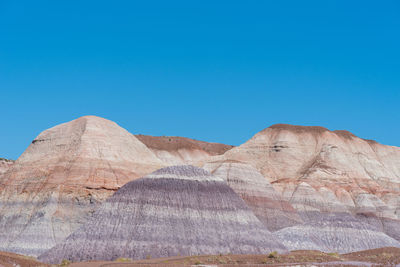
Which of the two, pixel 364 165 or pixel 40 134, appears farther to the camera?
pixel 364 165

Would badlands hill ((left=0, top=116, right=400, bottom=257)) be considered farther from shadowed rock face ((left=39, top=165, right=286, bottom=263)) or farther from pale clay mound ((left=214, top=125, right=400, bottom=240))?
shadowed rock face ((left=39, top=165, right=286, bottom=263))

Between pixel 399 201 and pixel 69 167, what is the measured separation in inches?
2275

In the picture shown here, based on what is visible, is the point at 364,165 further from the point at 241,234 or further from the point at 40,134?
the point at 241,234

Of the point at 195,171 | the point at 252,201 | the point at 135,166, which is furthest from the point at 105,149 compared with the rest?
the point at 195,171

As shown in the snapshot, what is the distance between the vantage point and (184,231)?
120ft

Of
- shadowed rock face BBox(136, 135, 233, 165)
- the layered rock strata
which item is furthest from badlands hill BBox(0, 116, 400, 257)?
shadowed rock face BBox(136, 135, 233, 165)

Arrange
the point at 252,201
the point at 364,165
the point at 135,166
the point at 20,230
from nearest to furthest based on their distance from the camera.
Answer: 1. the point at 20,230
2. the point at 135,166
3. the point at 252,201
4. the point at 364,165

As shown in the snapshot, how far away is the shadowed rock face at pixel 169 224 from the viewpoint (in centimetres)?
3506

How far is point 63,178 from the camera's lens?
198ft

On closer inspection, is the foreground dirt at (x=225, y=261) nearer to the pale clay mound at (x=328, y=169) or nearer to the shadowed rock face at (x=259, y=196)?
the shadowed rock face at (x=259, y=196)

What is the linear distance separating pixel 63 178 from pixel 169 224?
85.4 ft

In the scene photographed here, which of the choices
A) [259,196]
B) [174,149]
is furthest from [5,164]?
[259,196]

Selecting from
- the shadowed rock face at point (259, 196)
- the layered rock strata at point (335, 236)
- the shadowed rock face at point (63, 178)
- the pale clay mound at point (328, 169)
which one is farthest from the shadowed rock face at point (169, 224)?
the pale clay mound at point (328, 169)

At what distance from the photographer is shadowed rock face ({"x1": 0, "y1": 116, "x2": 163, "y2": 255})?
55.0m
